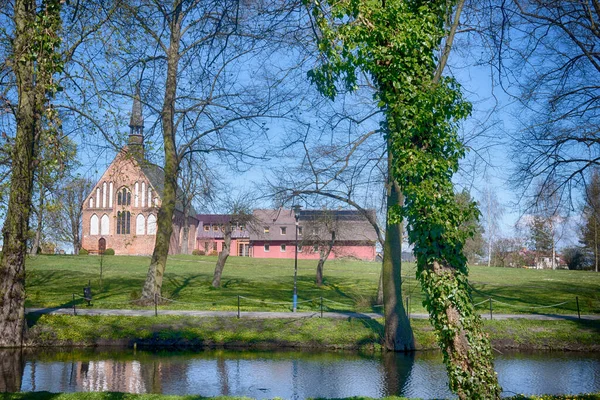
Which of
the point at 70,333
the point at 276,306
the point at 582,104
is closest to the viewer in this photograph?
the point at 582,104

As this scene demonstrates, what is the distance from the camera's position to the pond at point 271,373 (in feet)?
41.4

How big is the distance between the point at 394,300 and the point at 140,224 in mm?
54566

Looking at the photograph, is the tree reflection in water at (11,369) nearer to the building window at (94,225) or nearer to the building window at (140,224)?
the building window at (140,224)

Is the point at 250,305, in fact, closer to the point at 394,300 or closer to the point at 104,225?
the point at 394,300

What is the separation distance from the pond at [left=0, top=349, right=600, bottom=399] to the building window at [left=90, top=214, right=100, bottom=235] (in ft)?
174

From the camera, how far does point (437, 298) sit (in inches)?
288

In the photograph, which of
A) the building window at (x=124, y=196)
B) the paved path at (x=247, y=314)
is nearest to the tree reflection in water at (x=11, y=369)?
the paved path at (x=247, y=314)

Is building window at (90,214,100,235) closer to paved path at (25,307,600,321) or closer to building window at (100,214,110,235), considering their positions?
building window at (100,214,110,235)

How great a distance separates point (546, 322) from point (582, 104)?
28.0 feet

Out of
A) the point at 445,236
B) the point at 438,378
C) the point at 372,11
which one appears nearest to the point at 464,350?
the point at 445,236

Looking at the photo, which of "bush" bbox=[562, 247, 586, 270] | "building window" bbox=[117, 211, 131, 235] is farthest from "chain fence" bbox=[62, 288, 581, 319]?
"building window" bbox=[117, 211, 131, 235]

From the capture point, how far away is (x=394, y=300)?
58.9 feet

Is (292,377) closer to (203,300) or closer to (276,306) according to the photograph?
(276,306)

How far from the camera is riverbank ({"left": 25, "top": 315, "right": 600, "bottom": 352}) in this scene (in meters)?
18.6
